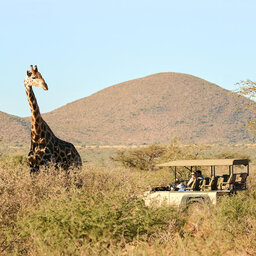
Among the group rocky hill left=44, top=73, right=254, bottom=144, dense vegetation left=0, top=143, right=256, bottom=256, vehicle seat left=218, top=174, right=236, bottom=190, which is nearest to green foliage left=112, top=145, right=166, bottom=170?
vehicle seat left=218, top=174, right=236, bottom=190

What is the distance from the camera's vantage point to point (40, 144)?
46.4 feet

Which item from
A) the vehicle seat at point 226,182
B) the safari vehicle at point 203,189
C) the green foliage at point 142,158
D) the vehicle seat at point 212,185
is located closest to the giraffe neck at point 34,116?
the safari vehicle at point 203,189

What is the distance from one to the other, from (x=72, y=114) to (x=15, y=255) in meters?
111

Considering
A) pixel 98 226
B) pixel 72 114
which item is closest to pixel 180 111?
pixel 72 114

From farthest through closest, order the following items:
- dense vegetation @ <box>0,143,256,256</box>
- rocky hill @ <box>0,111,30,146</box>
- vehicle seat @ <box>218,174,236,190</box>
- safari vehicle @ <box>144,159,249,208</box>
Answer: rocky hill @ <box>0,111,30,146</box> < vehicle seat @ <box>218,174,236,190</box> < safari vehicle @ <box>144,159,249,208</box> < dense vegetation @ <box>0,143,256,256</box>

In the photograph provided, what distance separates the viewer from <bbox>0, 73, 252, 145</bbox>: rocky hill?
99.8 metres

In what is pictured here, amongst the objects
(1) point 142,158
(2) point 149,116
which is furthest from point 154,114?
(1) point 142,158

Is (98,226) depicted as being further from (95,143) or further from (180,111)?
(180,111)

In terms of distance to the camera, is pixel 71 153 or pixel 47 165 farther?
pixel 71 153

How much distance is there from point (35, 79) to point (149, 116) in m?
98.8

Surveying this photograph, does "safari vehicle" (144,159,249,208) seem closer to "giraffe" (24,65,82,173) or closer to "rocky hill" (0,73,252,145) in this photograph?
"giraffe" (24,65,82,173)

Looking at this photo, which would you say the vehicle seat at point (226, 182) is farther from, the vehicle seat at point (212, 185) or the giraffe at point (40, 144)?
the giraffe at point (40, 144)

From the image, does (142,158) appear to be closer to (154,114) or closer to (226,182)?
(226,182)

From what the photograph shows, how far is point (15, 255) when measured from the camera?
7.43 m
